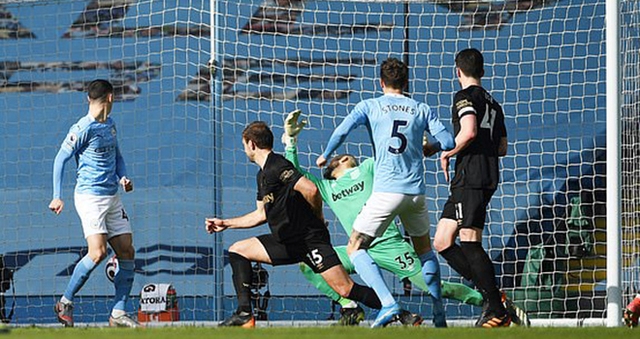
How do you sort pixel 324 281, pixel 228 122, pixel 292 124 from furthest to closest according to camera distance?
1. pixel 228 122
2. pixel 324 281
3. pixel 292 124

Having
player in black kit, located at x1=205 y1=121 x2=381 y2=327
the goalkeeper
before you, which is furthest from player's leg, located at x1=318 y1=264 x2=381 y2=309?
the goalkeeper

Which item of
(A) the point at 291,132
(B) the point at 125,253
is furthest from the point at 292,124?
(B) the point at 125,253

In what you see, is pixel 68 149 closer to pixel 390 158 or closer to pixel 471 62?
pixel 390 158

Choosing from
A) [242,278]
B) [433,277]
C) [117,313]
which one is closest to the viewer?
[433,277]

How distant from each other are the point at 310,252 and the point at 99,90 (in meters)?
1.99

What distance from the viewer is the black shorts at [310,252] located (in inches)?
336

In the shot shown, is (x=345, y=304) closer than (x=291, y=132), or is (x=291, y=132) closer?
(x=291, y=132)

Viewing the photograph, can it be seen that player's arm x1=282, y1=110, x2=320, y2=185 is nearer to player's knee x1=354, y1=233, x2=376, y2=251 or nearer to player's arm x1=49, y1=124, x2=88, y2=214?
player's knee x1=354, y1=233, x2=376, y2=251

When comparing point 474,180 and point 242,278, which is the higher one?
point 474,180

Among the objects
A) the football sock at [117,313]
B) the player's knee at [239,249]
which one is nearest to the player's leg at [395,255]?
the player's knee at [239,249]

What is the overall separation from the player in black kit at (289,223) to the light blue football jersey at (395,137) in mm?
616

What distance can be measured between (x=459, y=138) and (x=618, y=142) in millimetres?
2035

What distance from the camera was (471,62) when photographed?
27.0 feet

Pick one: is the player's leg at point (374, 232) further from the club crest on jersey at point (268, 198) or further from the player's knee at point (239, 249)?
the player's knee at point (239, 249)
